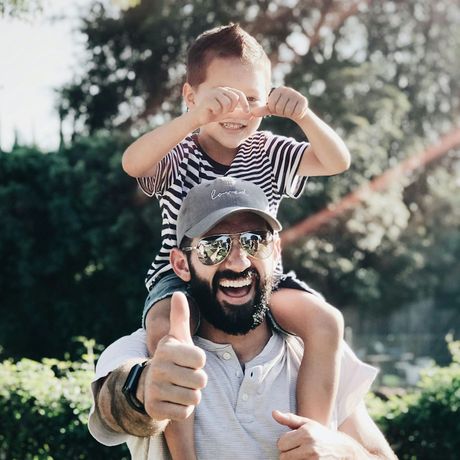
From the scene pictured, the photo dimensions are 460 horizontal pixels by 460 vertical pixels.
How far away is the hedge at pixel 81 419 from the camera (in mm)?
5066

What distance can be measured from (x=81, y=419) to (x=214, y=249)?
3.04m

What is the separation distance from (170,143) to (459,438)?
3.73 metres

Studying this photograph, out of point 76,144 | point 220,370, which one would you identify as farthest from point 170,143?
point 76,144

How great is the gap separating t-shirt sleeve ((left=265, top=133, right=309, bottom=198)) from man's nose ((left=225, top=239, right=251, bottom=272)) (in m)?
0.55

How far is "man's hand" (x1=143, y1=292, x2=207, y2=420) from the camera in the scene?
174 cm

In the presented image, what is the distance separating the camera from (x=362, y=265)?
65.9ft

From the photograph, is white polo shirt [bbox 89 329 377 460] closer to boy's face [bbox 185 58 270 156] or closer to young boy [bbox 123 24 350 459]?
young boy [bbox 123 24 350 459]

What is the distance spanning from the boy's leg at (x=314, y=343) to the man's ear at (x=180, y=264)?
13.6 inches

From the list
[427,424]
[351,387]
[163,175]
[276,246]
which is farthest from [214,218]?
[427,424]

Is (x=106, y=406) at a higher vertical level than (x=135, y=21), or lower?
lower

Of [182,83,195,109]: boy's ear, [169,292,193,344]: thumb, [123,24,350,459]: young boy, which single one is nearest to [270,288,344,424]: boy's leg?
[123,24,350,459]: young boy

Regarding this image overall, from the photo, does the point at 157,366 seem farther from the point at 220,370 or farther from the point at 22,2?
the point at 22,2

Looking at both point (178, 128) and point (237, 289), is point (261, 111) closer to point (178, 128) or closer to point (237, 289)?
point (178, 128)

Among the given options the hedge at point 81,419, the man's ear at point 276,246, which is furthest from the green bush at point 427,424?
the man's ear at point 276,246
